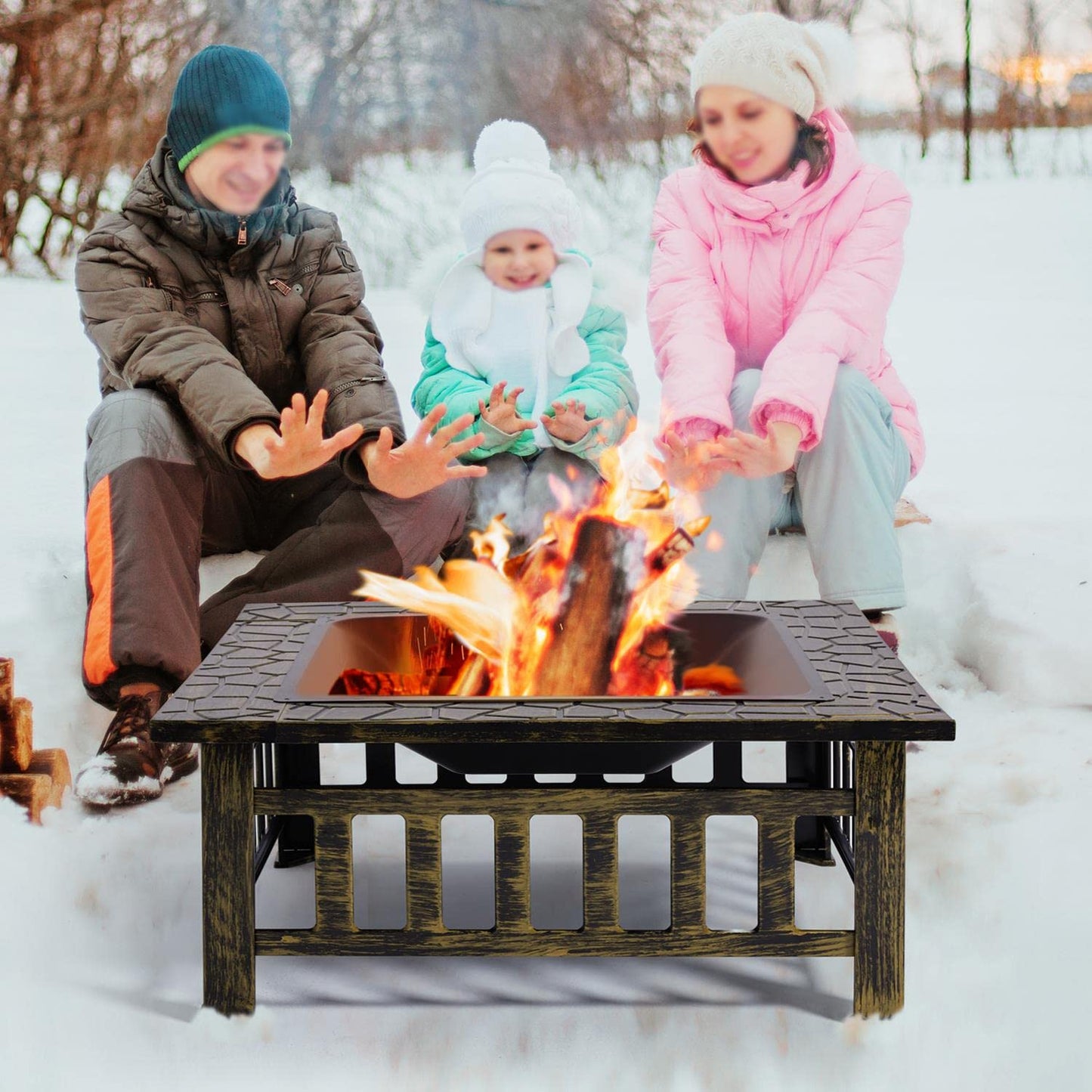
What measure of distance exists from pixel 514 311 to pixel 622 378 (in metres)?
0.27

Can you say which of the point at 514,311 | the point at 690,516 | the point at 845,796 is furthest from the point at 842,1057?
the point at 514,311

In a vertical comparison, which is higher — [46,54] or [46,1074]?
[46,54]

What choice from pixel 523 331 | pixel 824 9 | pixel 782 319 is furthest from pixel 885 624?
pixel 824 9

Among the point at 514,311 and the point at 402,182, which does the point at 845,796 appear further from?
the point at 402,182

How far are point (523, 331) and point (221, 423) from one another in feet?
2.56

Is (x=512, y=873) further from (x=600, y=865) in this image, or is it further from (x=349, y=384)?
(x=349, y=384)

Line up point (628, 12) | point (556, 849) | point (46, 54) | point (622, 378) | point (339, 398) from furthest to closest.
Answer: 1. point (628, 12)
2. point (46, 54)
3. point (622, 378)
4. point (339, 398)
5. point (556, 849)

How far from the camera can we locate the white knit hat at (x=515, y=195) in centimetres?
273

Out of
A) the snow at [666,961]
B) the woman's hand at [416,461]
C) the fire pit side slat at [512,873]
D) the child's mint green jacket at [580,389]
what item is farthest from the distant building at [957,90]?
the fire pit side slat at [512,873]

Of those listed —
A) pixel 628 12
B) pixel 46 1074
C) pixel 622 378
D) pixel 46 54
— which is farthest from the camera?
pixel 628 12

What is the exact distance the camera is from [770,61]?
2502mm

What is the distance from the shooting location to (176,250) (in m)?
2.49

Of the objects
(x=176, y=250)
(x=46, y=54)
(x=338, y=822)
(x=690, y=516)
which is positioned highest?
(x=46, y=54)

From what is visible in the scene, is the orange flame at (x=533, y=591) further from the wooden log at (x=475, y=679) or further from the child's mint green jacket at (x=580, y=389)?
the child's mint green jacket at (x=580, y=389)
